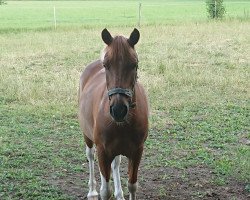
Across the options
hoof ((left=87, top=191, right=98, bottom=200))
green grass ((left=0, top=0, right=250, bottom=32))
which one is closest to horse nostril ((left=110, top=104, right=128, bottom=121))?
hoof ((left=87, top=191, right=98, bottom=200))

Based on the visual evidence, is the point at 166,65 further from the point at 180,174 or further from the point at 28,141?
the point at 180,174

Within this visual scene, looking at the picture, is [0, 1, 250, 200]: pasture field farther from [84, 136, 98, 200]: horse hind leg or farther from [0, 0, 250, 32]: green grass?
[0, 0, 250, 32]: green grass

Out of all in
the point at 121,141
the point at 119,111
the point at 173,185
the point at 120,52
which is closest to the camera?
the point at 119,111

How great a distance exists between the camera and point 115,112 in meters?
3.42

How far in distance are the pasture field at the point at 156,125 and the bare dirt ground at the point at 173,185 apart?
0.4 inches

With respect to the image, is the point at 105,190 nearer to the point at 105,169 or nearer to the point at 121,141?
the point at 105,169

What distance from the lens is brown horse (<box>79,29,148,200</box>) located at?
357 cm

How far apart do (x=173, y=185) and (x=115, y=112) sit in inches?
83.8

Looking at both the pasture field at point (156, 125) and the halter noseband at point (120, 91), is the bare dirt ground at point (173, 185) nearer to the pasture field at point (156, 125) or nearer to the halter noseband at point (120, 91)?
the pasture field at point (156, 125)

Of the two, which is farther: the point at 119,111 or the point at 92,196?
the point at 92,196

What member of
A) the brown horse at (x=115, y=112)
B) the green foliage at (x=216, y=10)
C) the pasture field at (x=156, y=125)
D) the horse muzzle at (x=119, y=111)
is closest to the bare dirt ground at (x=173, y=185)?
the pasture field at (x=156, y=125)

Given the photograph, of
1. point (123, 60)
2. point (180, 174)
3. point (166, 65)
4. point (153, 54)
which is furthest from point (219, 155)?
point (153, 54)

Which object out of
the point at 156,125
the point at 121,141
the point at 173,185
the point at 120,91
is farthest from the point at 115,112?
the point at 156,125

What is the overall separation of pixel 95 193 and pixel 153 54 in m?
10.1
